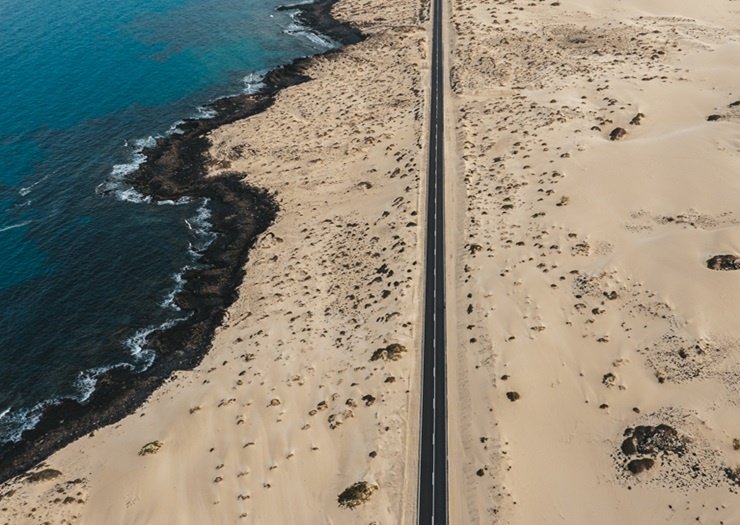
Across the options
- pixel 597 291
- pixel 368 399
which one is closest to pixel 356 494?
pixel 368 399

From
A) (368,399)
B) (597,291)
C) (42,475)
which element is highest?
(597,291)

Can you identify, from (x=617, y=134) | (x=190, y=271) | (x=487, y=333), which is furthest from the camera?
(x=617, y=134)

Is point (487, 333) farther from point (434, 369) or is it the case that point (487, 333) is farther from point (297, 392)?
point (297, 392)

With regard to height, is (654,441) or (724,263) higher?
(724,263)

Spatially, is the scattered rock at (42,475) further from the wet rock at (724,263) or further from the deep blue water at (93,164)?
the wet rock at (724,263)

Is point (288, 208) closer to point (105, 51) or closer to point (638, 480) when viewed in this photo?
point (638, 480)

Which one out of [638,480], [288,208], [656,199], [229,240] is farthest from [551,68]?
[638,480]
